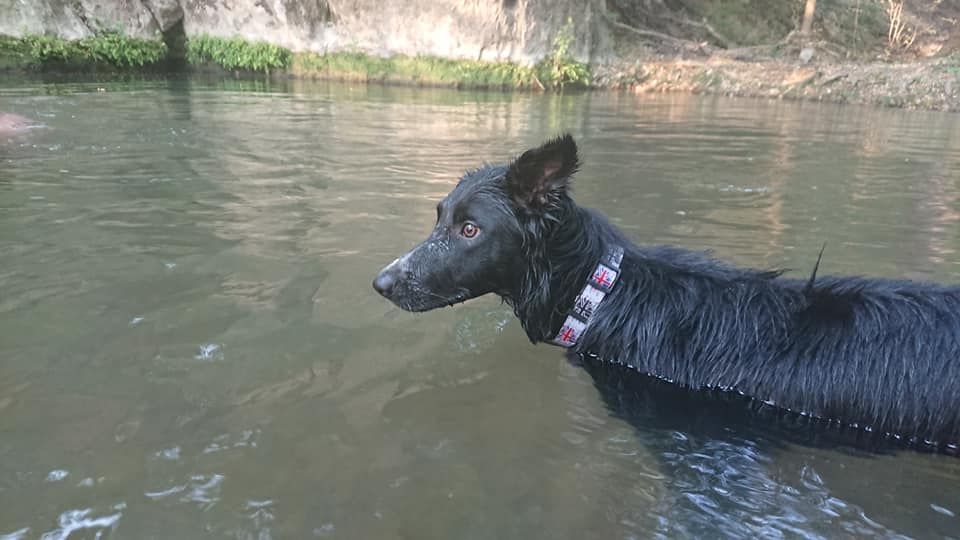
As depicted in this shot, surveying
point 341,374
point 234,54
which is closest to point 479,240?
point 341,374

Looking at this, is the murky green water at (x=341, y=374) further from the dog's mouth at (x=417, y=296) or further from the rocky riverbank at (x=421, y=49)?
the rocky riverbank at (x=421, y=49)

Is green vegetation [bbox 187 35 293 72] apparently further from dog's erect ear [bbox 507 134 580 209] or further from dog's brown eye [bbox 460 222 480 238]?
dog's erect ear [bbox 507 134 580 209]

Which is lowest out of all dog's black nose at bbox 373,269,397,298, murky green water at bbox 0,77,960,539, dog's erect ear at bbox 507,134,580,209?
murky green water at bbox 0,77,960,539

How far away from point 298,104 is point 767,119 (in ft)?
42.9

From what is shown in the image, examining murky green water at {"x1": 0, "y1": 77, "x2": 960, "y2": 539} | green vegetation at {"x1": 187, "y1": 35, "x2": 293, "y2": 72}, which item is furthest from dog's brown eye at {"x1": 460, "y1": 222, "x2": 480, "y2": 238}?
green vegetation at {"x1": 187, "y1": 35, "x2": 293, "y2": 72}

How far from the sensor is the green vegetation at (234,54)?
29.1 metres

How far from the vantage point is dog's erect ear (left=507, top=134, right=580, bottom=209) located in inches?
143

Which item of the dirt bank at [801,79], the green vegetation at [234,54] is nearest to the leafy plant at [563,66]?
the dirt bank at [801,79]

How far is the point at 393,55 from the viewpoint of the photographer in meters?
28.6

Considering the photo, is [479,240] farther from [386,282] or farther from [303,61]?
[303,61]

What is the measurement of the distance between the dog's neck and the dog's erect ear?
0.42ft

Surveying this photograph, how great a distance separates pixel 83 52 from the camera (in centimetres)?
2567

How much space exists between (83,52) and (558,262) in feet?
92.3

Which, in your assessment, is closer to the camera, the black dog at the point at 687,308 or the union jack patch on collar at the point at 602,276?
the black dog at the point at 687,308
